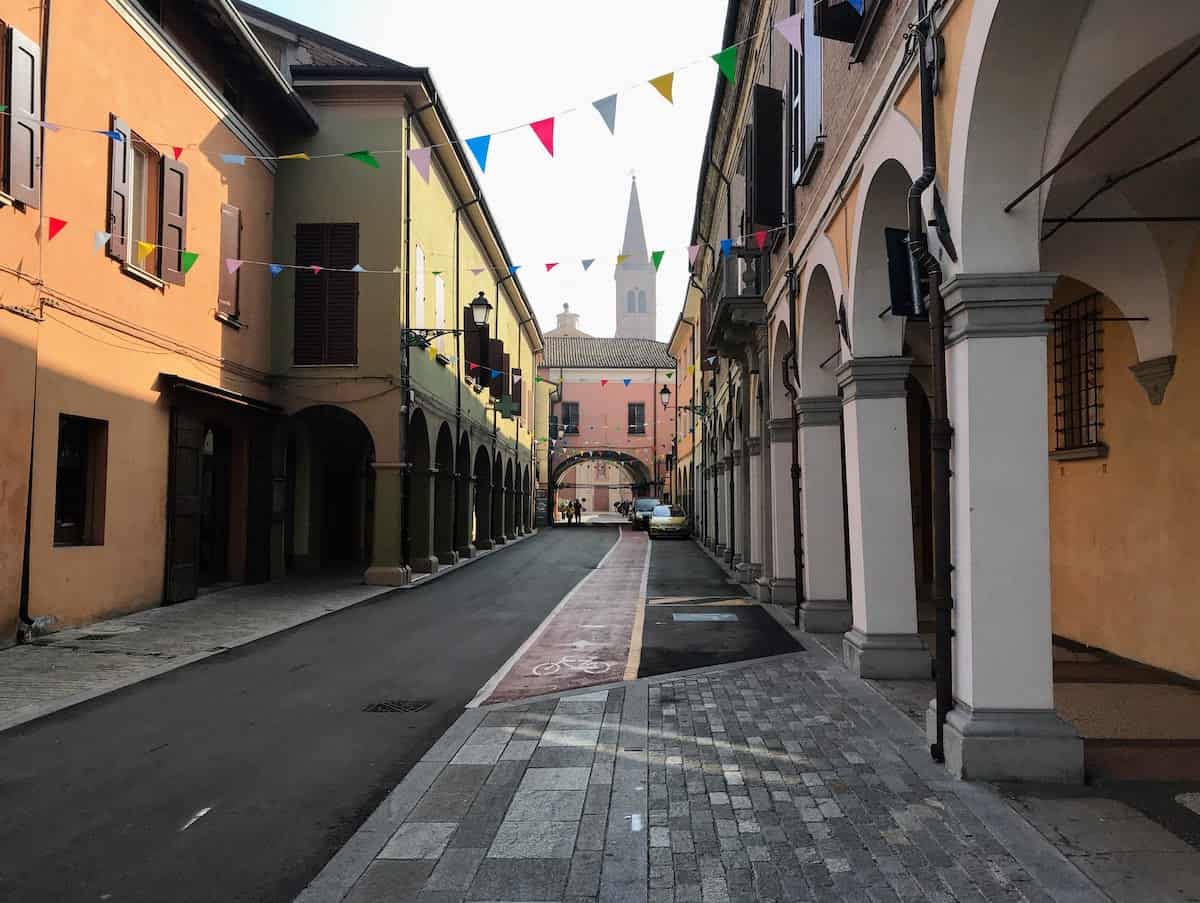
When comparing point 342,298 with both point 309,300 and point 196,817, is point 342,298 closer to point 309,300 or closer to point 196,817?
point 309,300

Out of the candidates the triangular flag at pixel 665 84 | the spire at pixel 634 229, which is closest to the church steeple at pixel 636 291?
the spire at pixel 634 229

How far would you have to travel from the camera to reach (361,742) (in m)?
5.92

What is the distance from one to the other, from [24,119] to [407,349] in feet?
26.3

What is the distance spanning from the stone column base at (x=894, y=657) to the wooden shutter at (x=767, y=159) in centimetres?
593

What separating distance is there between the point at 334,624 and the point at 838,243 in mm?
7914

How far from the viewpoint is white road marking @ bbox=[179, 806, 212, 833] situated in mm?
4324

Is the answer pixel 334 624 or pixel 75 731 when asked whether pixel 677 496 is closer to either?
pixel 334 624

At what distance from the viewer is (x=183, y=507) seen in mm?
13273

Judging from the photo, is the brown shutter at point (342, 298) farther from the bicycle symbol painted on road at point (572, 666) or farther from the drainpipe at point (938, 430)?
the drainpipe at point (938, 430)

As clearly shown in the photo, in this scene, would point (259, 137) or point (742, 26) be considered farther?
point (259, 137)

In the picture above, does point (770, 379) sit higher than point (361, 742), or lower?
higher

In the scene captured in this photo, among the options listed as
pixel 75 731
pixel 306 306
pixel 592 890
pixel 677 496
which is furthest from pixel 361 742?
pixel 677 496

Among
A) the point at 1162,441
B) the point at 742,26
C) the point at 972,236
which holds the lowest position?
the point at 1162,441

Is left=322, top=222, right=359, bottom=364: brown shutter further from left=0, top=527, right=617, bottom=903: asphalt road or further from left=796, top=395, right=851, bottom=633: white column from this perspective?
left=796, top=395, right=851, bottom=633: white column
